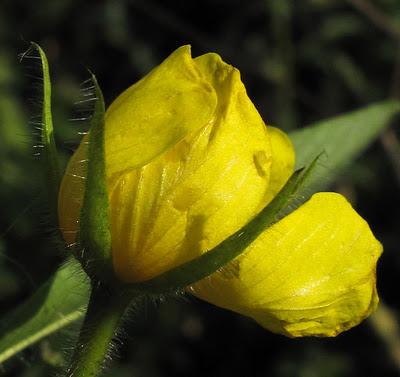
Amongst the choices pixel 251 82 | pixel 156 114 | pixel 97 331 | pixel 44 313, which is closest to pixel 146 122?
pixel 156 114

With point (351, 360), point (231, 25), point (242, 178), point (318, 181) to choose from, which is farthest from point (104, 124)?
point (231, 25)

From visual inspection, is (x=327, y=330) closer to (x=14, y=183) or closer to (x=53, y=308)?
(x=53, y=308)

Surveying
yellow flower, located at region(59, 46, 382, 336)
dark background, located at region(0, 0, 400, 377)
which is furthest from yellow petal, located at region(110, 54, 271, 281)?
dark background, located at region(0, 0, 400, 377)

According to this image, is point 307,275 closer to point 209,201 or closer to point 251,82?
point 209,201

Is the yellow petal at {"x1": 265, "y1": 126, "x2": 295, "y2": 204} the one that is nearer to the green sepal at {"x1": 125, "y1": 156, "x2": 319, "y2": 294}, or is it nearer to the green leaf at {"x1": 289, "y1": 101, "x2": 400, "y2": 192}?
the green sepal at {"x1": 125, "y1": 156, "x2": 319, "y2": 294}

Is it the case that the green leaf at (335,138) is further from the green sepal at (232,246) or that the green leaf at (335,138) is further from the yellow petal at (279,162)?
the green sepal at (232,246)

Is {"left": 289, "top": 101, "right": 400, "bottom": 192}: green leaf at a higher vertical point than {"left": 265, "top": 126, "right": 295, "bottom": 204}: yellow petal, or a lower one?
lower
